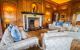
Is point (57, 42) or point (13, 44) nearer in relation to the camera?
point (57, 42)

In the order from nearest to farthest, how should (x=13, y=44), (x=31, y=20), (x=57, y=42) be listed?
(x=57, y=42)
(x=13, y=44)
(x=31, y=20)

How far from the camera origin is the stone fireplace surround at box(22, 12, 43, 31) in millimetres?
7609

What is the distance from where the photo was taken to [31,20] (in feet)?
27.0

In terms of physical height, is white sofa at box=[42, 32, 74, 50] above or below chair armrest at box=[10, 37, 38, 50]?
above

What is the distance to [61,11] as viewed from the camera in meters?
10.1

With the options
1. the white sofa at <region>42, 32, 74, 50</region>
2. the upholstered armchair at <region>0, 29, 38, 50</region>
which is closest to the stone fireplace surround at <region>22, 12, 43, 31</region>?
the upholstered armchair at <region>0, 29, 38, 50</region>

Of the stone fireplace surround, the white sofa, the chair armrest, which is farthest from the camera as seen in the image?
the stone fireplace surround

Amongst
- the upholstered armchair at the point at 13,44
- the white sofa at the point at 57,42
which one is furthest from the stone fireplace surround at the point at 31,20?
the white sofa at the point at 57,42

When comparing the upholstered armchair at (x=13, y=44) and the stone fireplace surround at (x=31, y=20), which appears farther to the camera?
the stone fireplace surround at (x=31, y=20)

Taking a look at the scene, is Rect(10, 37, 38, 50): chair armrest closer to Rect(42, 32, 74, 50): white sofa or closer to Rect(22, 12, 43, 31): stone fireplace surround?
Rect(42, 32, 74, 50): white sofa

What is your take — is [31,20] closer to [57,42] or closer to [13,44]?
[13,44]

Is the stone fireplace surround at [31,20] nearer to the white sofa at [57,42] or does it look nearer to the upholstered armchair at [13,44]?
the upholstered armchair at [13,44]

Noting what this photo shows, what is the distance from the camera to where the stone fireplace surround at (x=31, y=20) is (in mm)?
7609

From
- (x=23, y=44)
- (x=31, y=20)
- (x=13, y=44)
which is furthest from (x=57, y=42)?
(x=31, y=20)
